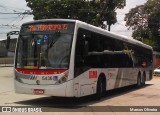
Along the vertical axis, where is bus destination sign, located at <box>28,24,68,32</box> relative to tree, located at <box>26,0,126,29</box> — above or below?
below

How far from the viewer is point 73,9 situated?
36.8 metres

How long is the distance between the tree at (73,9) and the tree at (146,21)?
28.3 m

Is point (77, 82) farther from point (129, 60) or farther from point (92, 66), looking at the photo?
point (129, 60)

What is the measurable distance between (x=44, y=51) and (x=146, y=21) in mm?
56938

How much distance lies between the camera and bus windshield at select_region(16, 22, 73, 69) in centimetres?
1355

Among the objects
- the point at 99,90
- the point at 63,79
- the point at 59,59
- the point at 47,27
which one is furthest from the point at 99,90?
the point at 47,27

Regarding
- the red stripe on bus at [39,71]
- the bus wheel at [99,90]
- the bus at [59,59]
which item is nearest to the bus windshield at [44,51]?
the bus at [59,59]

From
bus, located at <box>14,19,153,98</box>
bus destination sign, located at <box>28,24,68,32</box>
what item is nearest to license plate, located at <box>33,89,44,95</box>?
bus, located at <box>14,19,153,98</box>

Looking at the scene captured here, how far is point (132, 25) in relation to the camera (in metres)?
70.6

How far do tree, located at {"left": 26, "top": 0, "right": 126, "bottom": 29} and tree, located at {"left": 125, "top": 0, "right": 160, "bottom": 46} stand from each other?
28.3 meters

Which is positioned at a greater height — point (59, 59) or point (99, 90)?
point (59, 59)

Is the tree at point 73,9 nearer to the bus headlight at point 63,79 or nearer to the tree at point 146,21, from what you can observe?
the bus headlight at point 63,79

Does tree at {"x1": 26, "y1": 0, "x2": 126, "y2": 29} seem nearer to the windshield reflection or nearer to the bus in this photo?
the bus

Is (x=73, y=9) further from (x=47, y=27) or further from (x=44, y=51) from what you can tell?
(x=44, y=51)
